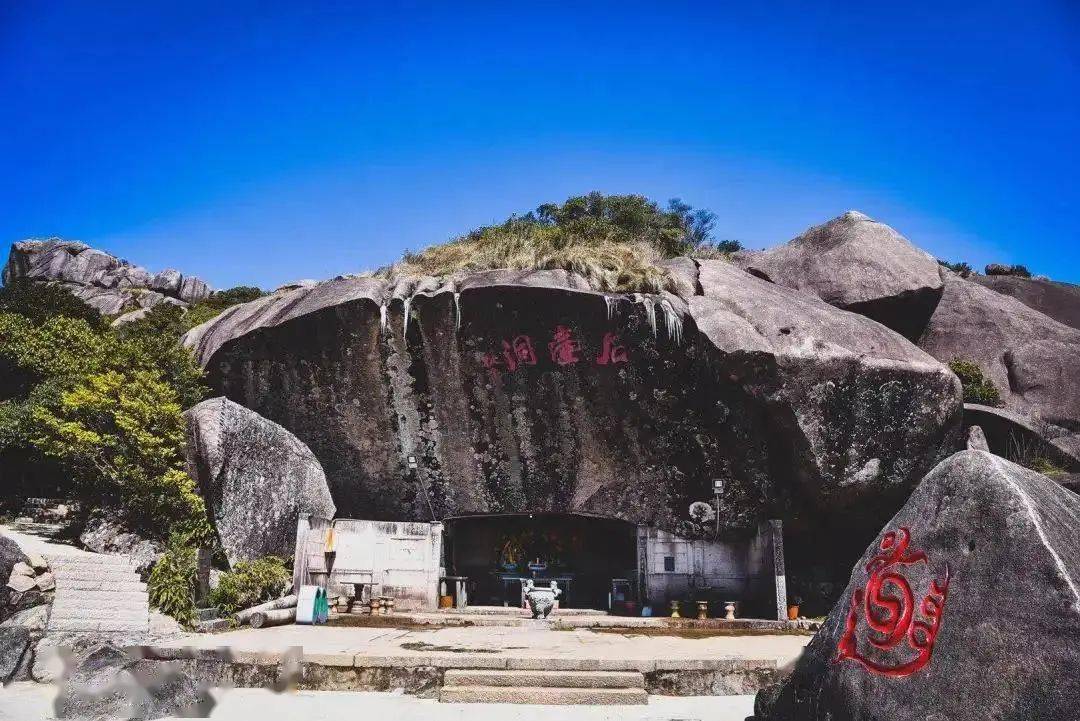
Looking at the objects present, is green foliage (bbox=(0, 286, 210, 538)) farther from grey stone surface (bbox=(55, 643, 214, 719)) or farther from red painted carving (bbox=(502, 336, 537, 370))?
red painted carving (bbox=(502, 336, 537, 370))

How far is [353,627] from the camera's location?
11.5m

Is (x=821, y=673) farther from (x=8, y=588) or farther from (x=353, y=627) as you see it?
(x=8, y=588)

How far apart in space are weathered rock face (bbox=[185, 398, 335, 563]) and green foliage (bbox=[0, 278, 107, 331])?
27.0ft

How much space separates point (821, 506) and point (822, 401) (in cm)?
241

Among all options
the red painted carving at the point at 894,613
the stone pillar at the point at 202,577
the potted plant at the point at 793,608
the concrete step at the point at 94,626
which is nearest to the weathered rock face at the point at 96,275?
the stone pillar at the point at 202,577

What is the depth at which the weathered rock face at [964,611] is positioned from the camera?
2912 millimetres

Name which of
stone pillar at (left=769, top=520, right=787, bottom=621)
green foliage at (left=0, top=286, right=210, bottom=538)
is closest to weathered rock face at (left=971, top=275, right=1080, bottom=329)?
stone pillar at (left=769, top=520, right=787, bottom=621)

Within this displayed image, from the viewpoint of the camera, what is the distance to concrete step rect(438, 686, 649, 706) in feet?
22.8

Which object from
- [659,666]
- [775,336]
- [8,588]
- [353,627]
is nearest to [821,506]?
[775,336]

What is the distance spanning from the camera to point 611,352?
48.9 ft

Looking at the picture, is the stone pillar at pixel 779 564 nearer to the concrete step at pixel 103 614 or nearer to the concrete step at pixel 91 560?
the concrete step at pixel 103 614

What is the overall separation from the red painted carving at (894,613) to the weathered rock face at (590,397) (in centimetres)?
1028

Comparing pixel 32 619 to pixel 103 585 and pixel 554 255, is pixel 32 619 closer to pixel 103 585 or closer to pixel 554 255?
pixel 103 585

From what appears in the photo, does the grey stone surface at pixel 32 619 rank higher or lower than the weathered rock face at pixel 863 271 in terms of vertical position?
lower
